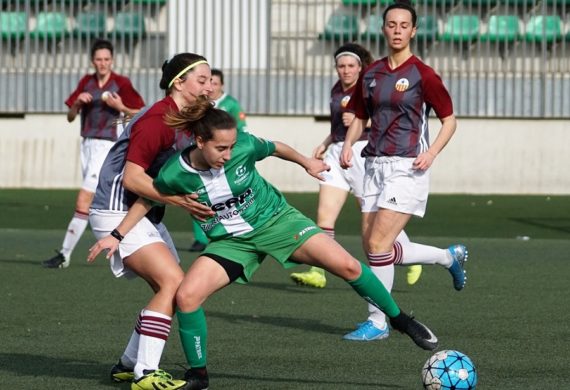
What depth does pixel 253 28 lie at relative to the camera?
22.7 m

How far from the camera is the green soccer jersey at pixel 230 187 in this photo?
674cm

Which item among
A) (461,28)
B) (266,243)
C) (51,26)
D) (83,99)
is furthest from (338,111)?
(51,26)

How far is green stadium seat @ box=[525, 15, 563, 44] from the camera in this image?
73.0ft

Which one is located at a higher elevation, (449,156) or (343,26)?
(343,26)

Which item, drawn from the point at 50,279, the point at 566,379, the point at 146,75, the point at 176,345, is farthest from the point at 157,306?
the point at 146,75

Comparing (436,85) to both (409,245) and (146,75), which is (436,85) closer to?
(409,245)

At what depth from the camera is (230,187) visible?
22.2ft

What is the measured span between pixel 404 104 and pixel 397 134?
0.20 meters

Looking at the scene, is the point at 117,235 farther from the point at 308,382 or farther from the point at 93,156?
the point at 93,156

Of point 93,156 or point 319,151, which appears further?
point 93,156

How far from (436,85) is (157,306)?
2807mm

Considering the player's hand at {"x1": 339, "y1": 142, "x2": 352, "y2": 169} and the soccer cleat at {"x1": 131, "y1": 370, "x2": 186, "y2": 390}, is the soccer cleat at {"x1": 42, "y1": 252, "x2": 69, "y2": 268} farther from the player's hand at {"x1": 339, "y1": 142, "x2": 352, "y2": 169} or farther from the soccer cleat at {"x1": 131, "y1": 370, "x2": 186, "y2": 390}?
the soccer cleat at {"x1": 131, "y1": 370, "x2": 186, "y2": 390}

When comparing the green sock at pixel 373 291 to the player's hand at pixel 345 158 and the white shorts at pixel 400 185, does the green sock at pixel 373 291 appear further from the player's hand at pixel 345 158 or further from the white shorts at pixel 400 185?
the player's hand at pixel 345 158

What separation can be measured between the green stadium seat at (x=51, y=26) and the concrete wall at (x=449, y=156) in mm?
1393
